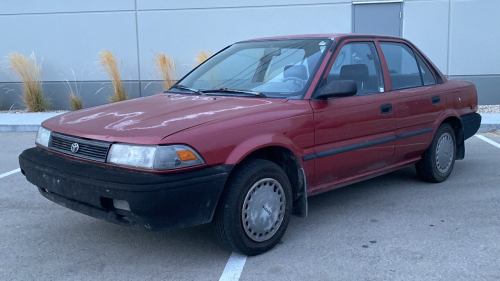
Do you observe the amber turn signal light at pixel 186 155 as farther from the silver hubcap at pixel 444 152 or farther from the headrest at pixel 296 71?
the silver hubcap at pixel 444 152

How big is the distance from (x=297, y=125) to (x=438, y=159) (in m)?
2.29

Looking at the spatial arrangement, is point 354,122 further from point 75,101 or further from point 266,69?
point 75,101

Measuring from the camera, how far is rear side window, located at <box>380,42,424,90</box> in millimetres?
4852

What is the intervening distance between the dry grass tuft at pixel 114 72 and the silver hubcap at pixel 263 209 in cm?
863

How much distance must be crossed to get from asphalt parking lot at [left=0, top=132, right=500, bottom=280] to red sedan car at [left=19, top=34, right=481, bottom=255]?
0.27 metres

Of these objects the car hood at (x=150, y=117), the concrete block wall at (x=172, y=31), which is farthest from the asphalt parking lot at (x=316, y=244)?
the concrete block wall at (x=172, y=31)

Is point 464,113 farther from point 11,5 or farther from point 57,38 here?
point 11,5

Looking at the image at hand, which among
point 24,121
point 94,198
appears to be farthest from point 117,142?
point 24,121

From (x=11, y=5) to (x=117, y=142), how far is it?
10777 mm

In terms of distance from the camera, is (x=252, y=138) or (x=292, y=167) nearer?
(x=252, y=138)

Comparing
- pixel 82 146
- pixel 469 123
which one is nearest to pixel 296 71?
pixel 82 146

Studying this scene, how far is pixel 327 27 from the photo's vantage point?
38.0 ft

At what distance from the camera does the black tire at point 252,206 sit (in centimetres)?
338

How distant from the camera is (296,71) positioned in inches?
167
